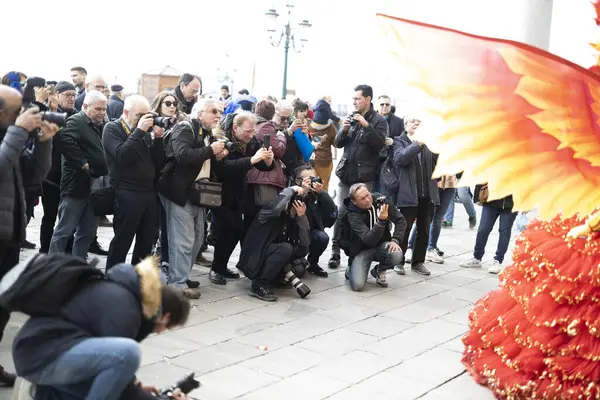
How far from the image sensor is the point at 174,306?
3.65m

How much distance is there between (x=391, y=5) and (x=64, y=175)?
13165 mm

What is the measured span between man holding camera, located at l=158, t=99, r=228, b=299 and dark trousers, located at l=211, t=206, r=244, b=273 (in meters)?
0.44

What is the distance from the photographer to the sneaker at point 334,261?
868 centimetres

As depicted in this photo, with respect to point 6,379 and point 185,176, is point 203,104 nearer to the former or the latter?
point 185,176

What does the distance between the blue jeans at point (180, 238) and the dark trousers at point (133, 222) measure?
0.17m

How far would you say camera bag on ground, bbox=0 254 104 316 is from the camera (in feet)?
11.2

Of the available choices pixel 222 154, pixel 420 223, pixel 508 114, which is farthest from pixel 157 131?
pixel 508 114

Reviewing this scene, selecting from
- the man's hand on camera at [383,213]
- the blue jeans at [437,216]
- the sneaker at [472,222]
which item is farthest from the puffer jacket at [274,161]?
the sneaker at [472,222]

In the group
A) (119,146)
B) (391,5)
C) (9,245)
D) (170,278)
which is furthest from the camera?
(391,5)

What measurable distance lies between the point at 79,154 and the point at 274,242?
191 cm

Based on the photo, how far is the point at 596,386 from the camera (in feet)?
14.6

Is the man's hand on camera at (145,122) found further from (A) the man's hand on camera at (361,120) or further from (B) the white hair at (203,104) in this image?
(A) the man's hand on camera at (361,120)

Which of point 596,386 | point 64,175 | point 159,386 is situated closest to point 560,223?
point 596,386

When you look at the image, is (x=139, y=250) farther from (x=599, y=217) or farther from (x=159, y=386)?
(x=599, y=217)
